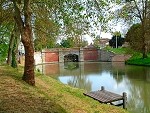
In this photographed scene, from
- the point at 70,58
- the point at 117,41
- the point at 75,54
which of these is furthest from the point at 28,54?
the point at 70,58

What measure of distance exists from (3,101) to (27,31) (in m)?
4.46

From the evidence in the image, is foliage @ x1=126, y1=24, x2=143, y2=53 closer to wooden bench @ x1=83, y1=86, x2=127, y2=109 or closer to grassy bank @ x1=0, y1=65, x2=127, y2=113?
wooden bench @ x1=83, y1=86, x2=127, y2=109

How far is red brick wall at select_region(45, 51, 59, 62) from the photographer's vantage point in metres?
64.1

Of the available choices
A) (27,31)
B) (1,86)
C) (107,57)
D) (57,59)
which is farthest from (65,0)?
(57,59)

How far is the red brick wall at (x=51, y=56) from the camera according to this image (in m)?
64.1

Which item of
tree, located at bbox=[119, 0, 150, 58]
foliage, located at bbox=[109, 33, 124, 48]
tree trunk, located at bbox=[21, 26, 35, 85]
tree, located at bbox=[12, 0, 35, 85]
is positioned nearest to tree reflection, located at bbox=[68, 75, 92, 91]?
tree trunk, located at bbox=[21, 26, 35, 85]

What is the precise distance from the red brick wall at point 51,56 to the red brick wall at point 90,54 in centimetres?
616

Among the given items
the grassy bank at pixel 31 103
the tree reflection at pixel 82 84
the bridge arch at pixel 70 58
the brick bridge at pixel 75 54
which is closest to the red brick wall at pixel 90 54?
the brick bridge at pixel 75 54

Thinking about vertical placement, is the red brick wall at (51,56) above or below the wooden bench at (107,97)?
above

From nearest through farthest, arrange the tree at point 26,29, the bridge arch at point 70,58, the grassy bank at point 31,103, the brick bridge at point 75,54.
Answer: the grassy bank at point 31,103 < the tree at point 26,29 < the brick bridge at point 75,54 < the bridge arch at point 70,58

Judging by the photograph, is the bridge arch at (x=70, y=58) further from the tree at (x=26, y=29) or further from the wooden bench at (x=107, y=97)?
the tree at (x=26, y=29)

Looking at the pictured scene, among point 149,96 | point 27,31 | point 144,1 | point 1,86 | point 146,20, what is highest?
point 144,1

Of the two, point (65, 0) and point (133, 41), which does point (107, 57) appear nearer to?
point (133, 41)

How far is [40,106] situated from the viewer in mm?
8852
